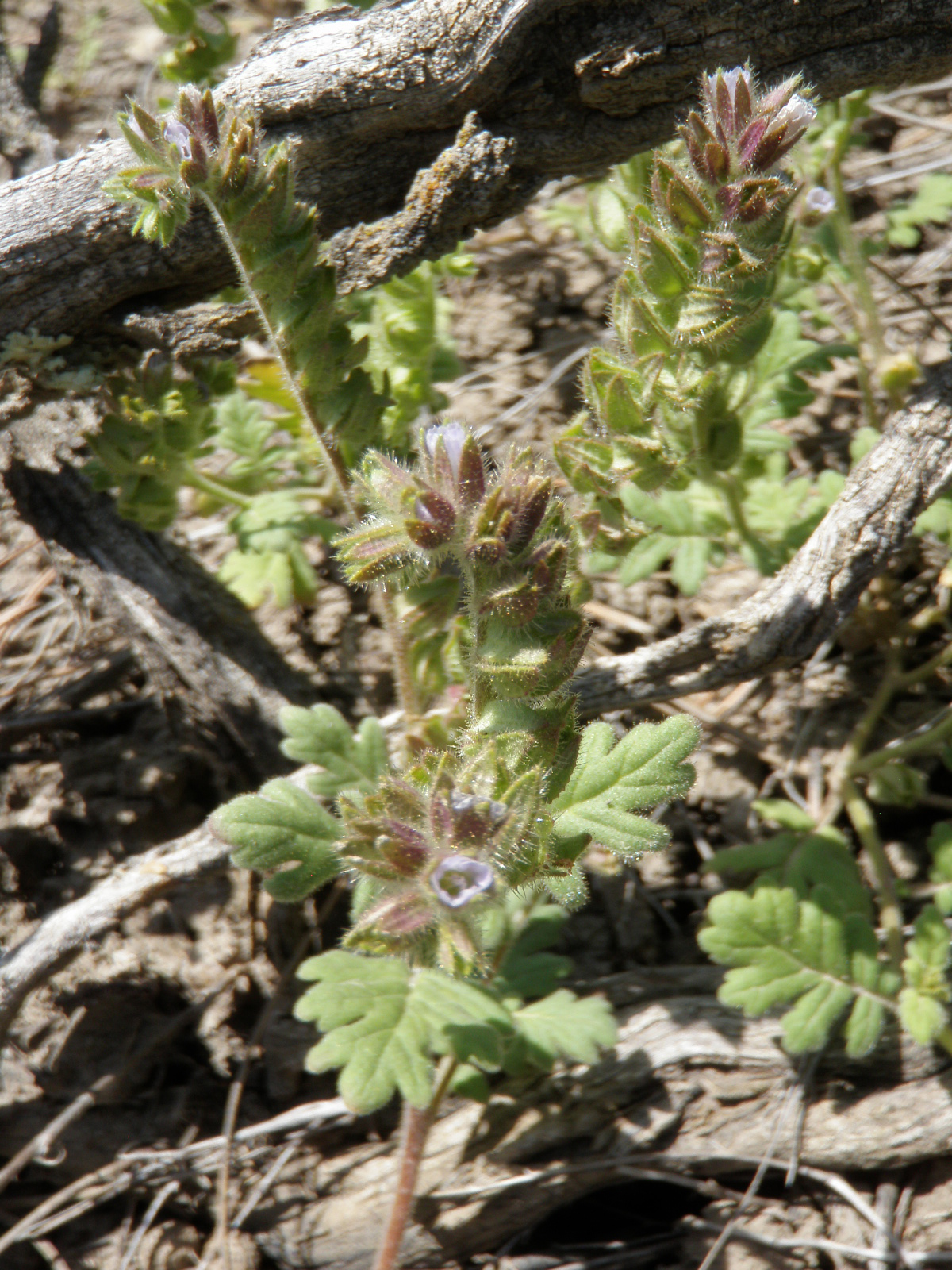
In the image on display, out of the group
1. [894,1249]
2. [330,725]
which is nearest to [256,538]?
[330,725]

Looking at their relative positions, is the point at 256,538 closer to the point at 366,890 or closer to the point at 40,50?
the point at 366,890

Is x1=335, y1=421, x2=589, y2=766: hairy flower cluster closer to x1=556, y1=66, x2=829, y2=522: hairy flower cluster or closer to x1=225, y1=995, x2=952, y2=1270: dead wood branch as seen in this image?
x1=556, y1=66, x2=829, y2=522: hairy flower cluster

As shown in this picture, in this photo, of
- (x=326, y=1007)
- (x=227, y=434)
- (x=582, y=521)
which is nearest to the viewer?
(x=326, y=1007)

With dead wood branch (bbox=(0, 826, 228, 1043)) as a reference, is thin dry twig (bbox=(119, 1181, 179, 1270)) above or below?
below

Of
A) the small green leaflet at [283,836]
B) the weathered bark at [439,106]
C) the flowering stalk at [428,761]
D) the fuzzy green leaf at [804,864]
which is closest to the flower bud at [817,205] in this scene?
the weathered bark at [439,106]

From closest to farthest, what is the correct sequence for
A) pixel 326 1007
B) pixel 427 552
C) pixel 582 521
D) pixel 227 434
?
pixel 427 552 → pixel 326 1007 → pixel 582 521 → pixel 227 434

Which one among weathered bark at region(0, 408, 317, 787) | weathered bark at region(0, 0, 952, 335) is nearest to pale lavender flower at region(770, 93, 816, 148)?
weathered bark at region(0, 0, 952, 335)
